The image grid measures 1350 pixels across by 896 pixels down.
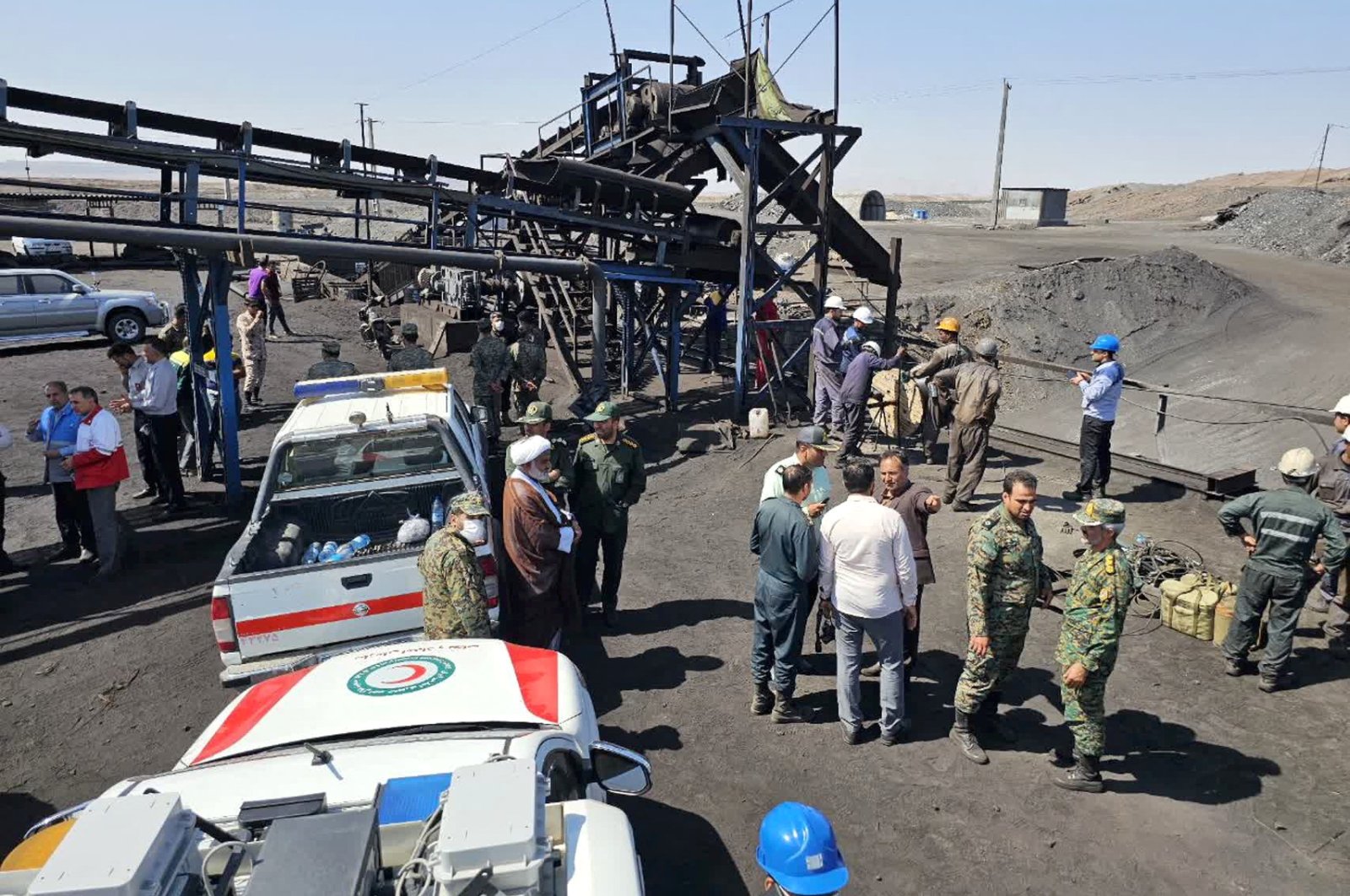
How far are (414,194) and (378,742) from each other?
9862 millimetres

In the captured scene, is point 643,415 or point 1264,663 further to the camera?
point 643,415

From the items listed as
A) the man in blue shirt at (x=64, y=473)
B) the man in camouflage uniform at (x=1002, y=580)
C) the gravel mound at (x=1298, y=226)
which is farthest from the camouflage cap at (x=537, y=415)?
the gravel mound at (x=1298, y=226)

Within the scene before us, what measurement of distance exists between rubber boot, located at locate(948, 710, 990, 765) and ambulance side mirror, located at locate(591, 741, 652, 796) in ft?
8.56

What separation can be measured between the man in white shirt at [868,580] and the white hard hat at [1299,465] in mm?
2756

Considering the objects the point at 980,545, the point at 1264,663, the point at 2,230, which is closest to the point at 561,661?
the point at 980,545

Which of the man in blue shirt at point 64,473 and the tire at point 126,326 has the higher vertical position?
the tire at point 126,326

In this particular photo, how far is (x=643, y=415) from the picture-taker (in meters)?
14.0

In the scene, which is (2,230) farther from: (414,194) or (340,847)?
(340,847)

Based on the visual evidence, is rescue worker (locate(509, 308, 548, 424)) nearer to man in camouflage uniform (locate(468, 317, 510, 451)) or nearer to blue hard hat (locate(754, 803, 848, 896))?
man in camouflage uniform (locate(468, 317, 510, 451))

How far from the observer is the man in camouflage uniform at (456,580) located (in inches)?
187

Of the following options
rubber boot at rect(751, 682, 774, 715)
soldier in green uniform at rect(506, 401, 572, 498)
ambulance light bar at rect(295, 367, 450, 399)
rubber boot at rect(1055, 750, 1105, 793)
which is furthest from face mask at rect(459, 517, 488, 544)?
rubber boot at rect(1055, 750, 1105, 793)

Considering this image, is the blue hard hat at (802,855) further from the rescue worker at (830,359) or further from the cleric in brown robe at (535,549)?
the rescue worker at (830,359)

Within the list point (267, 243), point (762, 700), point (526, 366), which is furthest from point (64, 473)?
point (762, 700)

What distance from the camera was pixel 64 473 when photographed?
26.0ft
